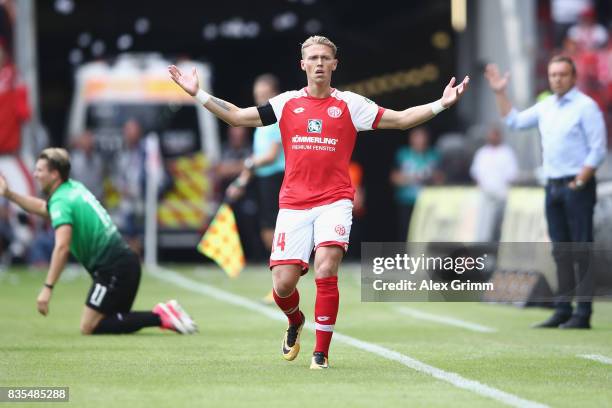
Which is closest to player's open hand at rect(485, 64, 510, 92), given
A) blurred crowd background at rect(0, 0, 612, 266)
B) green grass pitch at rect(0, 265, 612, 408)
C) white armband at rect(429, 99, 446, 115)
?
green grass pitch at rect(0, 265, 612, 408)

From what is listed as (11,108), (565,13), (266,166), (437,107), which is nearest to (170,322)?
(437,107)

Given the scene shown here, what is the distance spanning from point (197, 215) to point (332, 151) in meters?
16.5

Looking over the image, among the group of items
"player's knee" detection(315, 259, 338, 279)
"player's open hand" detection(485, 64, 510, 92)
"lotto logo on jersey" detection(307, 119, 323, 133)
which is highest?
"player's open hand" detection(485, 64, 510, 92)

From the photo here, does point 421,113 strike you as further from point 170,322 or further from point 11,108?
point 11,108

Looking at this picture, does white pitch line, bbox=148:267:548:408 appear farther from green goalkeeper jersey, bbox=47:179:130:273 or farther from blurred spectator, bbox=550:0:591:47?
blurred spectator, bbox=550:0:591:47

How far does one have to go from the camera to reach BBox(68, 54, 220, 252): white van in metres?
25.8

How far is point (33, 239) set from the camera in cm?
2391

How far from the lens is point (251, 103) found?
33.1m

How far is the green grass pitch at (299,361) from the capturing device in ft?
26.5

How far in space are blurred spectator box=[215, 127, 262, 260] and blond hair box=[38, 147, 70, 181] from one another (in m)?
12.5

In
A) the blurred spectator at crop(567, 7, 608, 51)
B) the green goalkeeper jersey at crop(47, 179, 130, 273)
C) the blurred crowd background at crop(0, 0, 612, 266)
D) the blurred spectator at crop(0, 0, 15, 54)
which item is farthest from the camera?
the blurred spectator at crop(567, 7, 608, 51)

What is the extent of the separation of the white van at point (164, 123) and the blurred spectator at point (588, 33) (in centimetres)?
628

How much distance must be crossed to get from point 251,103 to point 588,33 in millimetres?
9234

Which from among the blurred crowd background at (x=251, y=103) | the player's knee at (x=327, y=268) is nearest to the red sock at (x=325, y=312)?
the player's knee at (x=327, y=268)
